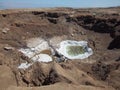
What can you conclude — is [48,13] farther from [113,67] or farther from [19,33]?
[113,67]

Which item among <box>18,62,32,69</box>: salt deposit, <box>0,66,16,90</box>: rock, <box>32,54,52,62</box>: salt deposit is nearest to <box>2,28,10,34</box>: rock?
<box>32,54,52,62</box>: salt deposit

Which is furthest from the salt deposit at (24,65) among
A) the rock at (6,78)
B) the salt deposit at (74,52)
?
the salt deposit at (74,52)

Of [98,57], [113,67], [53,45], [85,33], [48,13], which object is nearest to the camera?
[113,67]

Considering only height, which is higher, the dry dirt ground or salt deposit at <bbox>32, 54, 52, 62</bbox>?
the dry dirt ground

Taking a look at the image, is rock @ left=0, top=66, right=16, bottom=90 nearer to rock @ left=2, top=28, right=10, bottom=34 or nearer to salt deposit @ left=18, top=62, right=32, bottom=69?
salt deposit @ left=18, top=62, right=32, bottom=69

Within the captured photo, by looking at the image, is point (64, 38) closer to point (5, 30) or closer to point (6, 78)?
point (5, 30)

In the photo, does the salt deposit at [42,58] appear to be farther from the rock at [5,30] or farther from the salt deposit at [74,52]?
the rock at [5,30]

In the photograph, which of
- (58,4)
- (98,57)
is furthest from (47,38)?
(58,4)
